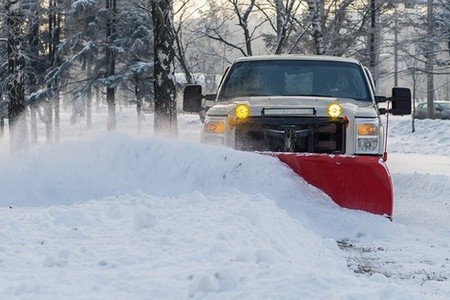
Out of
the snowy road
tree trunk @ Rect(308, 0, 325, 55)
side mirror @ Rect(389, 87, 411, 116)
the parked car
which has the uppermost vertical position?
tree trunk @ Rect(308, 0, 325, 55)

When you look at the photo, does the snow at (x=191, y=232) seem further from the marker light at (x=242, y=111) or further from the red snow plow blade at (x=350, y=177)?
the marker light at (x=242, y=111)

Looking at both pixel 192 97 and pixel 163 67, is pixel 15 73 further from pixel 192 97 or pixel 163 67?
pixel 192 97

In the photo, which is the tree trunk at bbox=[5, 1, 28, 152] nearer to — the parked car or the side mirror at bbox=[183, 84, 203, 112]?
the side mirror at bbox=[183, 84, 203, 112]

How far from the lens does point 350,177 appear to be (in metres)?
5.45

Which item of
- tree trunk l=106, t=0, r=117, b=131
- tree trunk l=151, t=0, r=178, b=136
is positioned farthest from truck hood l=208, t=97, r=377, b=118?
tree trunk l=106, t=0, r=117, b=131

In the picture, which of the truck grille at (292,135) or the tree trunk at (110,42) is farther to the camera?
the tree trunk at (110,42)

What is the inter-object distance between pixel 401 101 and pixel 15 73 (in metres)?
12.7

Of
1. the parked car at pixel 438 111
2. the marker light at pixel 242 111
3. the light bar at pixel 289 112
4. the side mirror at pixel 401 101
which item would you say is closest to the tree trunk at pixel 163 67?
the side mirror at pixel 401 101

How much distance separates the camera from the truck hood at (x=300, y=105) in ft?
18.8

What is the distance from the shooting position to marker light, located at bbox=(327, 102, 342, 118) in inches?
223

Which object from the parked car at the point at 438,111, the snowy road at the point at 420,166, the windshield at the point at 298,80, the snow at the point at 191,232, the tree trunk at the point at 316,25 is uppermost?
the tree trunk at the point at 316,25

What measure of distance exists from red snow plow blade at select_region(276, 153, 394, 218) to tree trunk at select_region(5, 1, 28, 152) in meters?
11.8

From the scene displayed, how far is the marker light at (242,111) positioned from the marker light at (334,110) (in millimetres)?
794

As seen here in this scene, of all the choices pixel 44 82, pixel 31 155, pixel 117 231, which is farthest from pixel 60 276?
pixel 44 82
